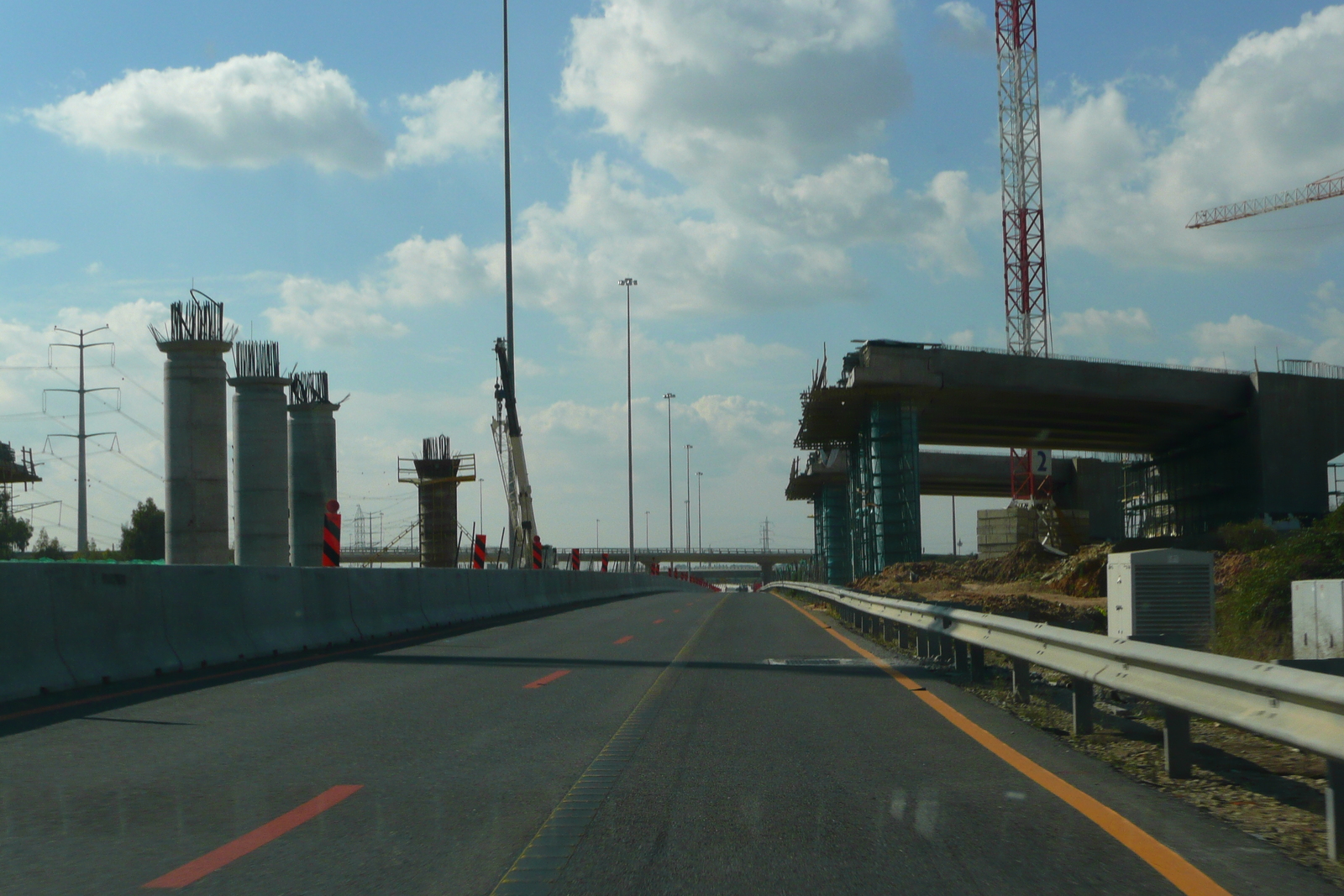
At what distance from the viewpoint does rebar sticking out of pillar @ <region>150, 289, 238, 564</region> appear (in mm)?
45656

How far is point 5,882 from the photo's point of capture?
4980 millimetres

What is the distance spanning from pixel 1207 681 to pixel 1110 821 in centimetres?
87

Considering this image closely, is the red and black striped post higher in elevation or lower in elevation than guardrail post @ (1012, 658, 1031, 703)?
higher

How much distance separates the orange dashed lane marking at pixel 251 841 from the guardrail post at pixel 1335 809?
4.69 metres

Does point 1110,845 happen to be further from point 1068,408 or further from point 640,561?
point 640,561

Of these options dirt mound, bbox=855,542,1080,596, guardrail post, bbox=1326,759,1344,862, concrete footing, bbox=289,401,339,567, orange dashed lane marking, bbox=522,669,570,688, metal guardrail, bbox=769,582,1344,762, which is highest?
concrete footing, bbox=289,401,339,567

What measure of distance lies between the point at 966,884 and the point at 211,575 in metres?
11.4

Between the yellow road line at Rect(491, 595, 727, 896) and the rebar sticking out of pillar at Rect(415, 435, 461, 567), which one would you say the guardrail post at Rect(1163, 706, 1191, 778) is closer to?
the yellow road line at Rect(491, 595, 727, 896)

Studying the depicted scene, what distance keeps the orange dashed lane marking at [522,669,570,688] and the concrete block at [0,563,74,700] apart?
4251 millimetres

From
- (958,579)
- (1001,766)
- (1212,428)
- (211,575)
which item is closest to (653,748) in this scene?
(1001,766)

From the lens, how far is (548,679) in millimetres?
12633

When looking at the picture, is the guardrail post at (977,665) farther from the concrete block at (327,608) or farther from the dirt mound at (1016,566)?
the dirt mound at (1016,566)

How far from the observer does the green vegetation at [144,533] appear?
10228 cm

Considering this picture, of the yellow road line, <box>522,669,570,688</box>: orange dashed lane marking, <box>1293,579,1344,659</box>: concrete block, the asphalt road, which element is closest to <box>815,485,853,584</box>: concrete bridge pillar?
<box>522,669,570,688</box>: orange dashed lane marking
